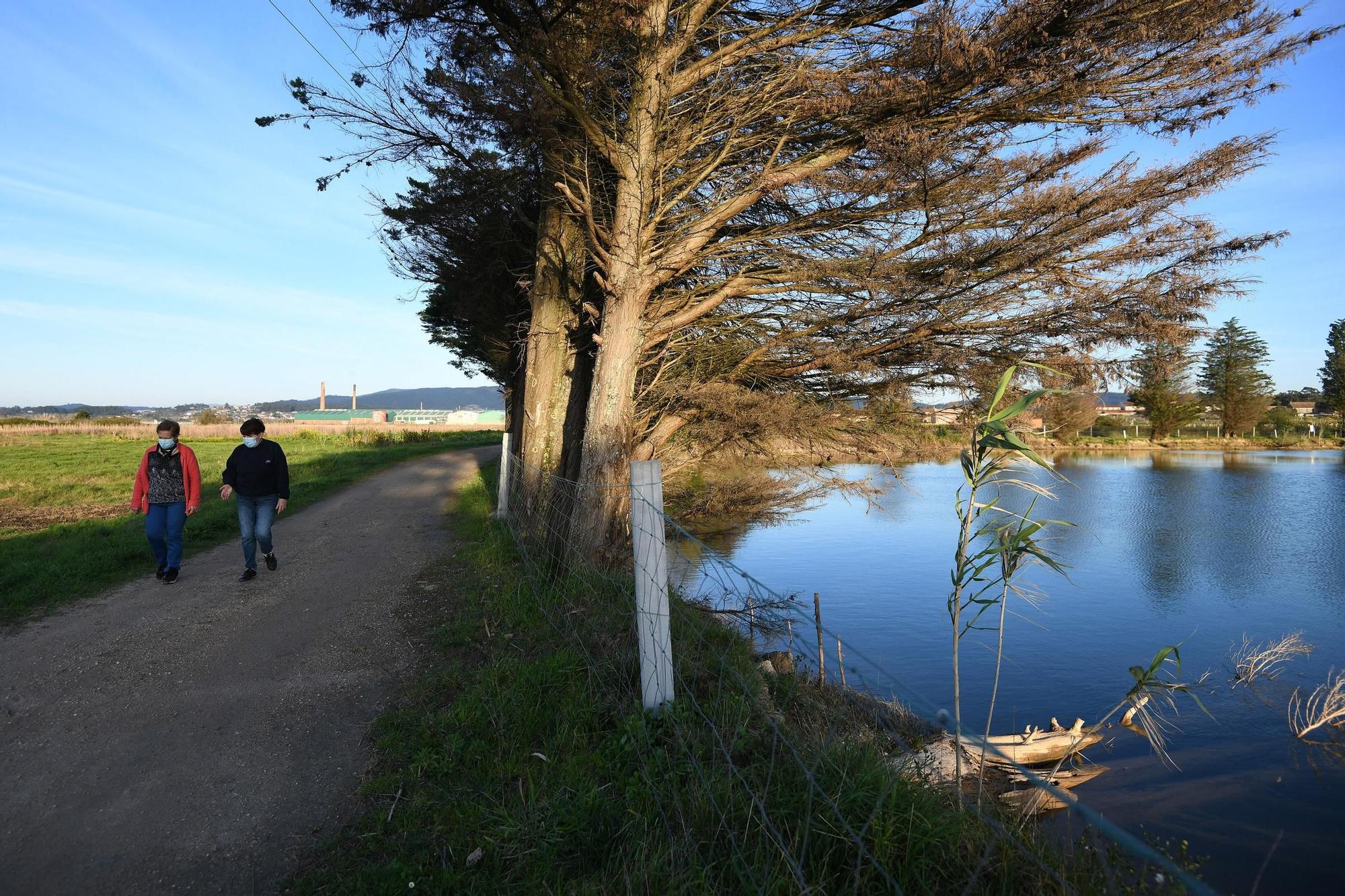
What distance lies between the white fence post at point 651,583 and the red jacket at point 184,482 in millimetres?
5981

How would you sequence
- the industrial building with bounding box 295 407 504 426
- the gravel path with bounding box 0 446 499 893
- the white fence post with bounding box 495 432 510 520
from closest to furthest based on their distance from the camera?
the gravel path with bounding box 0 446 499 893 → the white fence post with bounding box 495 432 510 520 → the industrial building with bounding box 295 407 504 426

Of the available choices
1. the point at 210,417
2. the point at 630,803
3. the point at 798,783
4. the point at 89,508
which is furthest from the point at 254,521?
the point at 210,417

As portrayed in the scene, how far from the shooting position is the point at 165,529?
816 cm

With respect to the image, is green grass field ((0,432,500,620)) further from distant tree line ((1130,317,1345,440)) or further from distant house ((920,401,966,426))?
distant tree line ((1130,317,1345,440))

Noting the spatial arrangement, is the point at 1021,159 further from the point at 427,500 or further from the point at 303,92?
the point at 427,500

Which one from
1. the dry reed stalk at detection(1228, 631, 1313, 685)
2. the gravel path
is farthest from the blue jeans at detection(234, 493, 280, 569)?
the dry reed stalk at detection(1228, 631, 1313, 685)

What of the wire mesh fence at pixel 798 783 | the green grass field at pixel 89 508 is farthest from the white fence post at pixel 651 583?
the green grass field at pixel 89 508

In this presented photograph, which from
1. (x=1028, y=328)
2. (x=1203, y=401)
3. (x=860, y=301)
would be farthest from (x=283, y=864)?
(x=1203, y=401)

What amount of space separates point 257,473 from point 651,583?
19.5 ft

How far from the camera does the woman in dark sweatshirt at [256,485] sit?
7.97 meters

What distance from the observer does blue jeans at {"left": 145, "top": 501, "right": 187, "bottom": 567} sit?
7898 millimetres

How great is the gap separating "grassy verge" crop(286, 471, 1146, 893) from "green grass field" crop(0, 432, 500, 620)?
5.18m

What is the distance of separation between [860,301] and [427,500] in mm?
9952

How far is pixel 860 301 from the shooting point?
923 centimetres
